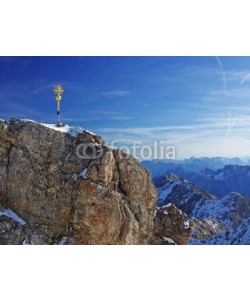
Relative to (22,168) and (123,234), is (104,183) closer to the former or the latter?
(123,234)

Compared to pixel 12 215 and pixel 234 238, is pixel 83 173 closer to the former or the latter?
pixel 12 215

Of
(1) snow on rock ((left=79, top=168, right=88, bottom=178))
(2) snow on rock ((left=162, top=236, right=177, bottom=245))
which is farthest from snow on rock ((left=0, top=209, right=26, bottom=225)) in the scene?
(2) snow on rock ((left=162, top=236, right=177, bottom=245))

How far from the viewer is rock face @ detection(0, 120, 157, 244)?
121 feet

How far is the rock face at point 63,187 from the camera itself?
121 ft

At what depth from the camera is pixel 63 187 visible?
38562mm

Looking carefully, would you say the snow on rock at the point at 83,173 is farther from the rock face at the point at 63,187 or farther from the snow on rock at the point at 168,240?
the snow on rock at the point at 168,240

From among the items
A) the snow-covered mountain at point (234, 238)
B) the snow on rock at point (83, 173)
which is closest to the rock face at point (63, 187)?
the snow on rock at point (83, 173)

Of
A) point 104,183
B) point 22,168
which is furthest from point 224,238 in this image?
point 22,168

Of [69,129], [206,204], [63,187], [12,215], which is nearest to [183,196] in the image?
[206,204]

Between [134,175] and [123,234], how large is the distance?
6.62 meters

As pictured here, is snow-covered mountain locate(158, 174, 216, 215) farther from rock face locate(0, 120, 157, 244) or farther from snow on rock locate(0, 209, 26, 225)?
snow on rock locate(0, 209, 26, 225)

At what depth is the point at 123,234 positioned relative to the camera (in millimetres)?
37875

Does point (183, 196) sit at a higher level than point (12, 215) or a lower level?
lower

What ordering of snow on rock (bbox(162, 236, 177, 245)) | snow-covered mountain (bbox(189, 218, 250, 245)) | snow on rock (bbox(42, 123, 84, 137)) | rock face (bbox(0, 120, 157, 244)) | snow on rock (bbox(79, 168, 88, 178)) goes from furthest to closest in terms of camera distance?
1. snow on rock (bbox(162, 236, 177, 245))
2. snow-covered mountain (bbox(189, 218, 250, 245))
3. snow on rock (bbox(42, 123, 84, 137))
4. snow on rock (bbox(79, 168, 88, 178))
5. rock face (bbox(0, 120, 157, 244))
